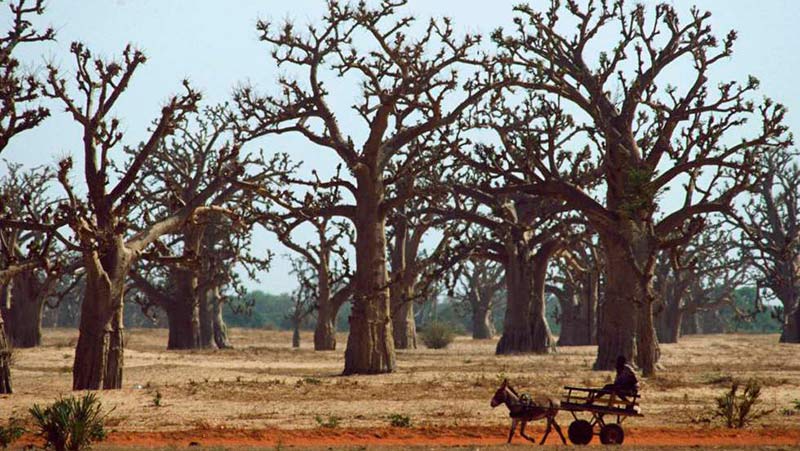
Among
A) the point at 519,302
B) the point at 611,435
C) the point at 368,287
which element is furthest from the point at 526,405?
the point at 519,302

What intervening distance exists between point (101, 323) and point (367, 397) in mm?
5347

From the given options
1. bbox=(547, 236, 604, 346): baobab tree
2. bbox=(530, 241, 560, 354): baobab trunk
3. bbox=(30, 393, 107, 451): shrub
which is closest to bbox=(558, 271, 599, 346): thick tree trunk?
bbox=(547, 236, 604, 346): baobab tree

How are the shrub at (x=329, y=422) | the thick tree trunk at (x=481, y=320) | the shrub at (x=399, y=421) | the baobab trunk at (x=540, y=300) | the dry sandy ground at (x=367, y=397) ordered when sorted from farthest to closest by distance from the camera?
the thick tree trunk at (x=481, y=320) → the baobab trunk at (x=540, y=300) → the shrub at (x=399, y=421) → the shrub at (x=329, y=422) → the dry sandy ground at (x=367, y=397)

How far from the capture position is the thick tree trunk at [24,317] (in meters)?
43.0

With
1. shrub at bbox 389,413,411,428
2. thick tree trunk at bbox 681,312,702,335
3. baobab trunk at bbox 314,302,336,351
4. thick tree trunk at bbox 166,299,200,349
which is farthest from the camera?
thick tree trunk at bbox 681,312,702,335

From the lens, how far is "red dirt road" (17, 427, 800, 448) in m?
15.6

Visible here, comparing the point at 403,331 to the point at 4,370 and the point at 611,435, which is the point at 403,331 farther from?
the point at 611,435

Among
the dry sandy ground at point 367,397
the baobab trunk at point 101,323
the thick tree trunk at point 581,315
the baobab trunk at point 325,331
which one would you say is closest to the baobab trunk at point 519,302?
the dry sandy ground at point 367,397

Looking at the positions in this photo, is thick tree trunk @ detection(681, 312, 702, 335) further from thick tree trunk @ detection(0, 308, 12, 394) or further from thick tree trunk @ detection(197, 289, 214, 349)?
thick tree trunk @ detection(0, 308, 12, 394)

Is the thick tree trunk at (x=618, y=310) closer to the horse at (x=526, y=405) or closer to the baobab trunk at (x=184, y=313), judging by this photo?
the horse at (x=526, y=405)

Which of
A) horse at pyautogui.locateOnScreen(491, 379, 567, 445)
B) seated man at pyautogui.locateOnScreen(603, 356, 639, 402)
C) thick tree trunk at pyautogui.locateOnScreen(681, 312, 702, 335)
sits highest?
thick tree trunk at pyautogui.locateOnScreen(681, 312, 702, 335)

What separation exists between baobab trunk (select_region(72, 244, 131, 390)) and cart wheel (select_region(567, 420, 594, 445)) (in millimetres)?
10934

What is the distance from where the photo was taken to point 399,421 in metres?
17.5

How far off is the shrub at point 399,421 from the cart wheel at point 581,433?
3123 mm
